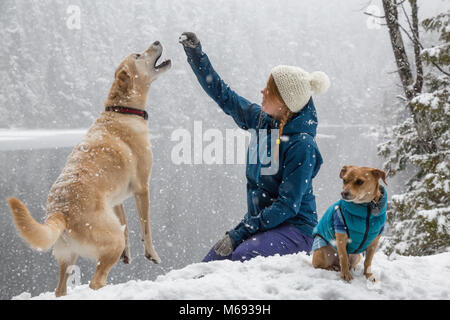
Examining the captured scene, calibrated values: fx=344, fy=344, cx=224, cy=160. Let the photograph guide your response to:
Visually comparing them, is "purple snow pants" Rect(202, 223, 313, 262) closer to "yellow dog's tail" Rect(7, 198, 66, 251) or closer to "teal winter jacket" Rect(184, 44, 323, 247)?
"teal winter jacket" Rect(184, 44, 323, 247)

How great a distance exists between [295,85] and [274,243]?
52.0 inches

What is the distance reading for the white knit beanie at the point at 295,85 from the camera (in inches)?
108

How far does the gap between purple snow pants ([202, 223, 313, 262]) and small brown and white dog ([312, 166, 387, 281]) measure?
2.59ft

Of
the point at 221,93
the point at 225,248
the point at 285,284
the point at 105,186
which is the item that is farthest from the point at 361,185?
the point at 221,93

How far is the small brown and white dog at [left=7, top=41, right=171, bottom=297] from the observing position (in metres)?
2.30

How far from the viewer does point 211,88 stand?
3.48 metres

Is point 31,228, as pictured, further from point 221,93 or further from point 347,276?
point 221,93

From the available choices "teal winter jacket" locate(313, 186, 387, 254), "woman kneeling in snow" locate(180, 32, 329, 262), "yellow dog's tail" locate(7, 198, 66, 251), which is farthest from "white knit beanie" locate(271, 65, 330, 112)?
"yellow dog's tail" locate(7, 198, 66, 251)

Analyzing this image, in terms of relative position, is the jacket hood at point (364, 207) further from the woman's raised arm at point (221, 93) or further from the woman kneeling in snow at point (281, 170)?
the woman's raised arm at point (221, 93)

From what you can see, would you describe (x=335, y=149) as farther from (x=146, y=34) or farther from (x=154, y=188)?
(x=146, y=34)

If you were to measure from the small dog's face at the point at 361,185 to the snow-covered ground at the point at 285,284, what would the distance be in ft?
1.70

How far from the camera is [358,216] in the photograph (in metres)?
2.07

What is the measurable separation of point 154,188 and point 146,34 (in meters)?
13.1
